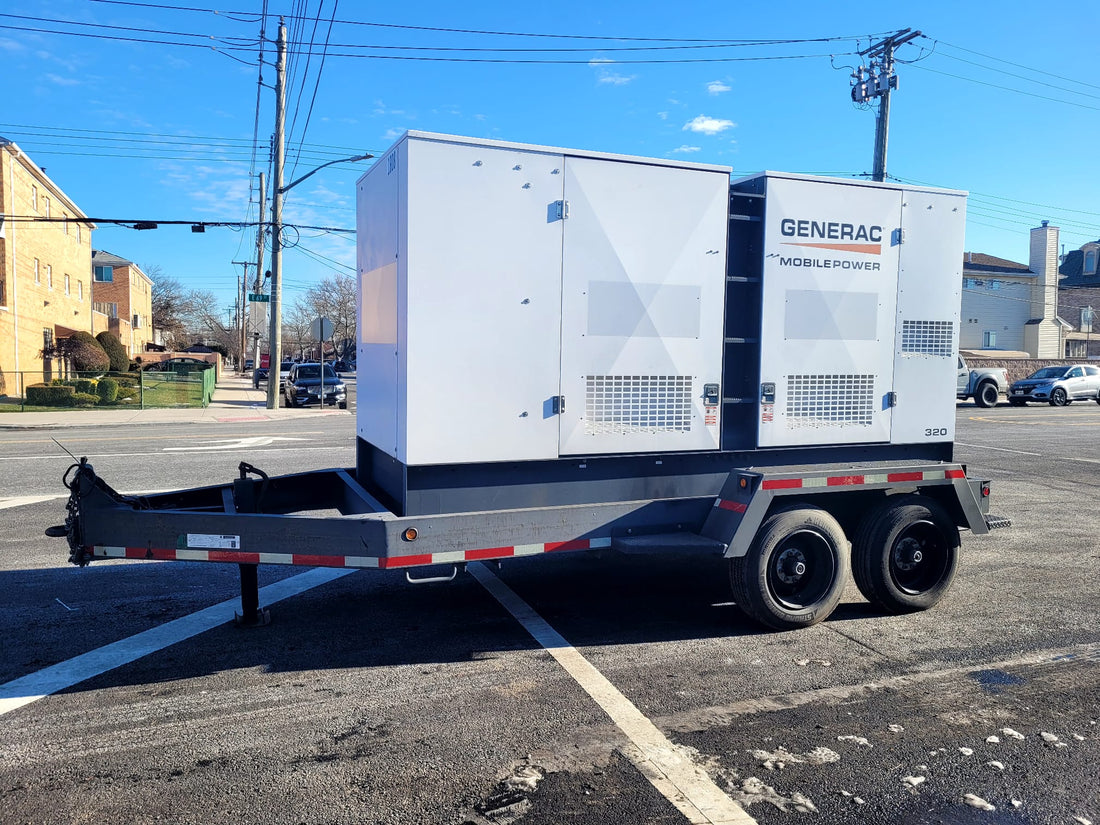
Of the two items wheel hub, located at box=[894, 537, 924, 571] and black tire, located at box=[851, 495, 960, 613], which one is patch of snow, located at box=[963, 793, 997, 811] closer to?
black tire, located at box=[851, 495, 960, 613]

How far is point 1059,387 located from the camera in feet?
107

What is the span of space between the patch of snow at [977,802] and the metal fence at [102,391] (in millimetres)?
27345

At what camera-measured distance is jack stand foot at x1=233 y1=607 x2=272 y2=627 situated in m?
5.62

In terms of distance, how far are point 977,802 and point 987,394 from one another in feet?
104

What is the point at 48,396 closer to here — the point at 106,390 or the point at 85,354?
the point at 106,390

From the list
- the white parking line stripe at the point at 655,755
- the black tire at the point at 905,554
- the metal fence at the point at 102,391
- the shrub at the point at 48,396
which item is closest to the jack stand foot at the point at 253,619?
the white parking line stripe at the point at 655,755

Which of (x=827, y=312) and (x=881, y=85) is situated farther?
(x=881, y=85)

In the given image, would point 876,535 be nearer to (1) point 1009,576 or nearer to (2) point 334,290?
(1) point 1009,576

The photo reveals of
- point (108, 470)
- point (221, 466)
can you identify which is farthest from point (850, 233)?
point (108, 470)

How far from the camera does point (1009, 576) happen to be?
729 centimetres

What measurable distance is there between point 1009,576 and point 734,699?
4.07 m

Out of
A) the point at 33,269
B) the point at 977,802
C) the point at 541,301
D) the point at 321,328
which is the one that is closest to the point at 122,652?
the point at 541,301

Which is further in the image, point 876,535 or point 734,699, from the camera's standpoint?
point 876,535

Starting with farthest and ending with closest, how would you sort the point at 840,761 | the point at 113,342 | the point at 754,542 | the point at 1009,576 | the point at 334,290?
the point at 334,290 < the point at 113,342 < the point at 1009,576 < the point at 754,542 < the point at 840,761
